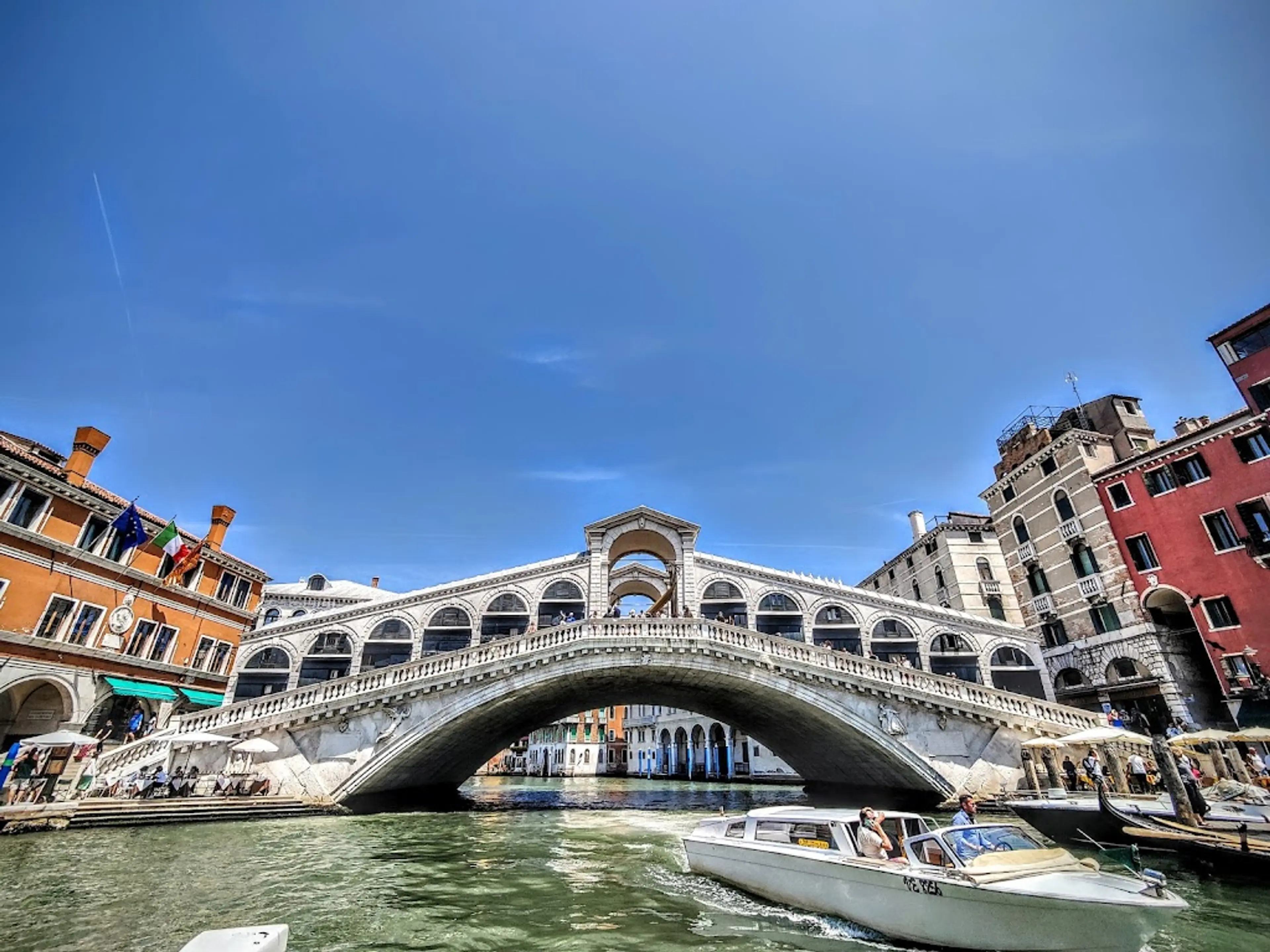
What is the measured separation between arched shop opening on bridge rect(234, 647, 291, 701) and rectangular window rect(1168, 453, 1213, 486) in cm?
4559

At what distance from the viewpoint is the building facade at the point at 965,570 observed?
125ft

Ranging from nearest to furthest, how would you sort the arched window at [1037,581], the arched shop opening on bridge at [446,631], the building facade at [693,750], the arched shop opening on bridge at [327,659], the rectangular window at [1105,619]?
the rectangular window at [1105,619] → the arched window at [1037,581] → the arched shop opening on bridge at [327,659] → the arched shop opening on bridge at [446,631] → the building facade at [693,750]

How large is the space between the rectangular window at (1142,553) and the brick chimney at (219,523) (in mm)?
42871

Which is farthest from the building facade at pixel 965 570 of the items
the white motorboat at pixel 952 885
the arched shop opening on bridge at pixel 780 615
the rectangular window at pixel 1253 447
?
the white motorboat at pixel 952 885

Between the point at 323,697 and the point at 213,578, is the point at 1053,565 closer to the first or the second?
the point at 323,697

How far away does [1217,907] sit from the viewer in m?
9.12

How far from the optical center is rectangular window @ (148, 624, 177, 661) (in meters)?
24.8

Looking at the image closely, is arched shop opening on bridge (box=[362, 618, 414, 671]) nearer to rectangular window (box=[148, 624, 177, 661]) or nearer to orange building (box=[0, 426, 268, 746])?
orange building (box=[0, 426, 268, 746])

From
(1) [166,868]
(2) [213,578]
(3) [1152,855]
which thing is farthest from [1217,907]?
(2) [213,578]

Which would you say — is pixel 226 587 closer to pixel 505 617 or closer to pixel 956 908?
pixel 505 617

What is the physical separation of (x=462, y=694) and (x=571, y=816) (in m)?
7.06

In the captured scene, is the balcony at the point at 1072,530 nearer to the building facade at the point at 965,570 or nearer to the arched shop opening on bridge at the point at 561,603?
the building facade at the point at 965,570

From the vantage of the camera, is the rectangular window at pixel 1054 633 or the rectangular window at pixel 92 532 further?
the rectangular window at pixel 1054 633

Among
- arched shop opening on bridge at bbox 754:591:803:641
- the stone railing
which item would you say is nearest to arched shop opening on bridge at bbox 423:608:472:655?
the stone railing
